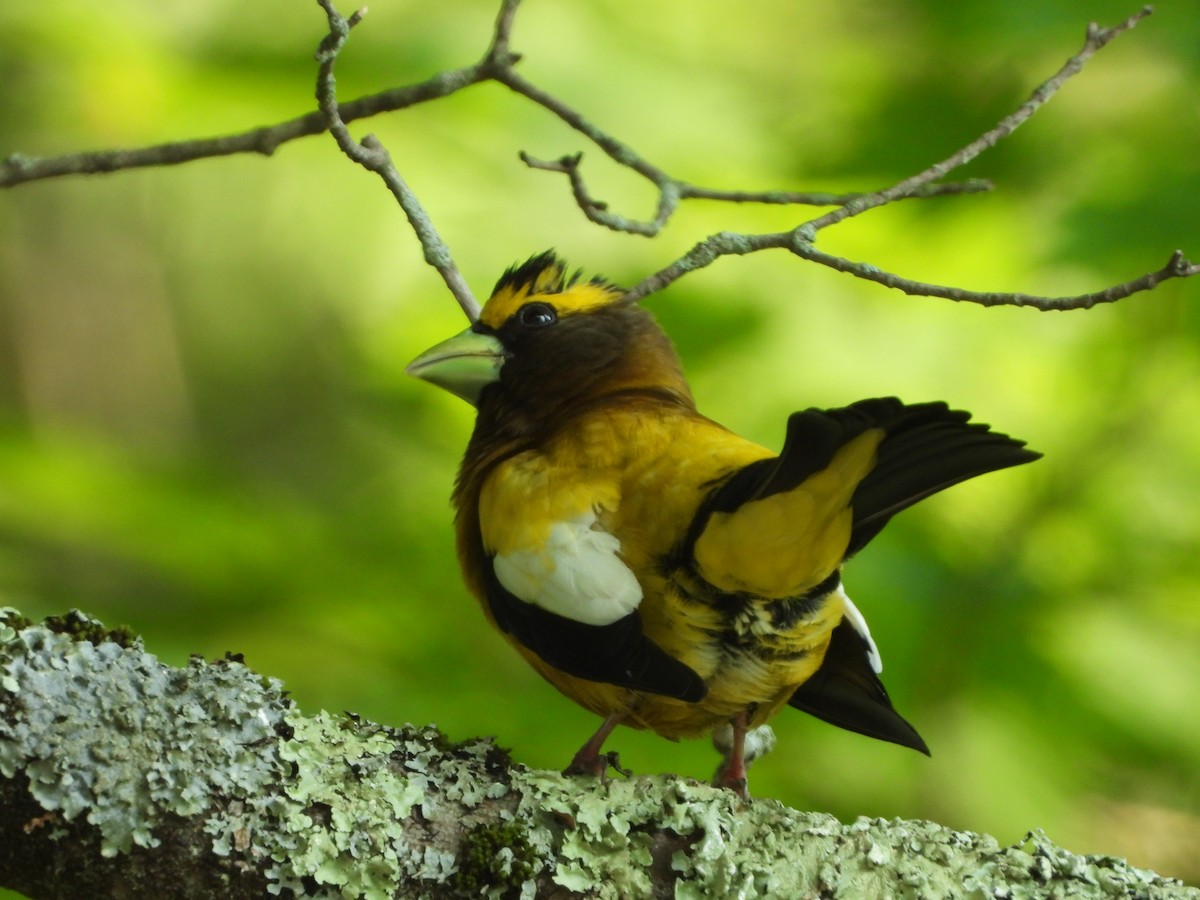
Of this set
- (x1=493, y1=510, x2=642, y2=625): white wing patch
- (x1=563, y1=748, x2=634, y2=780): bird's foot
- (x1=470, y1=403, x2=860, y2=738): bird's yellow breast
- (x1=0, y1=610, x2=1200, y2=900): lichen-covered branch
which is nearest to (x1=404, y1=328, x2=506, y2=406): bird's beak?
(x1=470, y1=403, x2=860, y2=738): bird's yellow breast

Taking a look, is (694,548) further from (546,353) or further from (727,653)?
(546,353)

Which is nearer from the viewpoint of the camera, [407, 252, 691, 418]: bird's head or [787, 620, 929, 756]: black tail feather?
[787, 620, 929, 756]: black tail feather

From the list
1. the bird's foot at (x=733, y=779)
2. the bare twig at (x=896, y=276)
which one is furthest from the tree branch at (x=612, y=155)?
the bird's foot at (x=733, y=779)

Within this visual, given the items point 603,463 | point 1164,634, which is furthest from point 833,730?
point 603,463

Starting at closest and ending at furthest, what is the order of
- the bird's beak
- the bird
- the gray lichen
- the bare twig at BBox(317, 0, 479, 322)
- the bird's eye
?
the gray lichen → the bird → the bare twig at BBox(317, 0, 479, 322) → the bird's beak → the bird's eye

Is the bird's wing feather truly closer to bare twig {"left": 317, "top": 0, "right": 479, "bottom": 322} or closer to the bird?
the bird

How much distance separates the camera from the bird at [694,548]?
2.35m

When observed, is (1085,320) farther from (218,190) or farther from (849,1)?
(218,190)

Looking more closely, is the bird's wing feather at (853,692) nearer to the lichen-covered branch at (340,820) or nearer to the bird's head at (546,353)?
the lichen-covered branch at (340,820)

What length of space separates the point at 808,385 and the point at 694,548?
1.50 m

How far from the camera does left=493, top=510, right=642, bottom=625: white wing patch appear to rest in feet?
8.55

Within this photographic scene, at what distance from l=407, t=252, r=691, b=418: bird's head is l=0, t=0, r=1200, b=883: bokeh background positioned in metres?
0.38

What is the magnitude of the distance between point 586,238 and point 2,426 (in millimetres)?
2081

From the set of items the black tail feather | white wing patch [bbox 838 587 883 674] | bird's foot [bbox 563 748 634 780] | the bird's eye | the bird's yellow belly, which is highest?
the bird's eye
